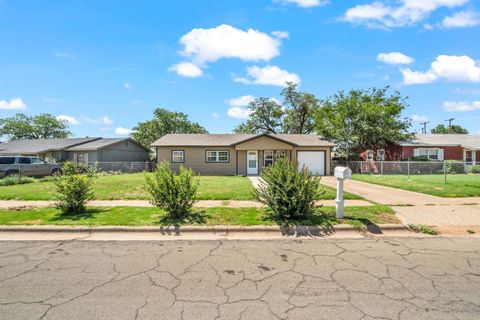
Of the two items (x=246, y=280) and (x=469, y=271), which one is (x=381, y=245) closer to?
(x=469, y=271)

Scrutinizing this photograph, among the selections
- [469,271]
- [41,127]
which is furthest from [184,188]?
[41,127]

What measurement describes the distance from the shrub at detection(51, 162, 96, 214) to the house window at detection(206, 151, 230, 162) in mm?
16831

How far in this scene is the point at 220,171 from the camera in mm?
24703

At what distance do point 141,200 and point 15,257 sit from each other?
5264 mm

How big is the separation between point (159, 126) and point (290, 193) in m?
42.0

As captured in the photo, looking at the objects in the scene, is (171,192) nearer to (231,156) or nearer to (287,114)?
(231,156)

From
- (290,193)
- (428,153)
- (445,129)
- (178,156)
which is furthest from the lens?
(445,129)

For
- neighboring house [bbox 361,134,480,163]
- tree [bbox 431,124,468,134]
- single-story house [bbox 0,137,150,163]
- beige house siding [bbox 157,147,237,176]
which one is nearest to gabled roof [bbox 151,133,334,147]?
beige house siding [bbox 157,147,237,176]

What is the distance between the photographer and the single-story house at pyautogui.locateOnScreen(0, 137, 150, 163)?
93.0 ft

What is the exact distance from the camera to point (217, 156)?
25.0 m

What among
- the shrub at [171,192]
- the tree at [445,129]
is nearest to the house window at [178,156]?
A: the shrub at [171,192]

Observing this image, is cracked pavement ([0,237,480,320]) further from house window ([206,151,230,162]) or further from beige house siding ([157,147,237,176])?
house window ([206,151,230,162])

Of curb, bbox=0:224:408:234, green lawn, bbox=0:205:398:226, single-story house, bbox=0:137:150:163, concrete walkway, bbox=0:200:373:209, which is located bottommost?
curb, bbox=0:224:408:234

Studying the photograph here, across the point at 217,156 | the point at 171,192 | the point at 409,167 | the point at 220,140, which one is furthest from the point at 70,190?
the point at 409,167
